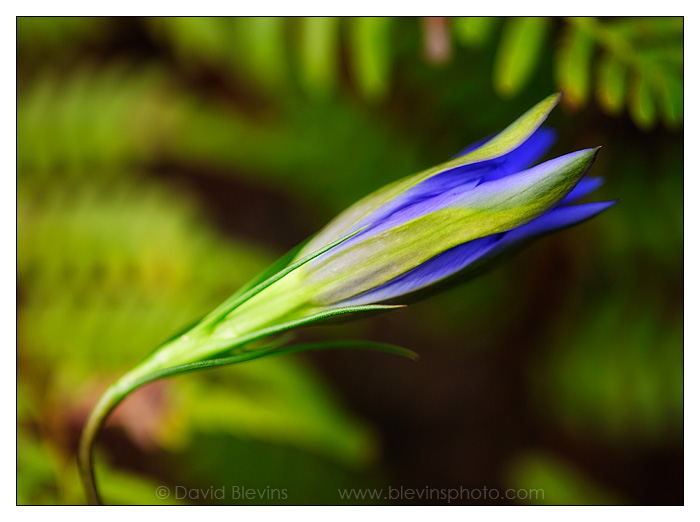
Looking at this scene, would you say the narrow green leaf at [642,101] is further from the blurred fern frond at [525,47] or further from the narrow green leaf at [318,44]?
the narrow green leaf at [318,44]

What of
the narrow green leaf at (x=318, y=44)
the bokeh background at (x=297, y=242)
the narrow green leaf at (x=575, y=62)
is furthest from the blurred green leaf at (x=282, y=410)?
the narrow green leaf at (x=575, y=62)

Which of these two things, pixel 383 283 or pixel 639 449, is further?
pixel 639 449

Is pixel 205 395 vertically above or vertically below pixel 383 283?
below
